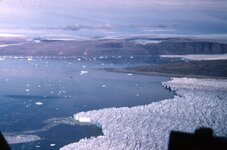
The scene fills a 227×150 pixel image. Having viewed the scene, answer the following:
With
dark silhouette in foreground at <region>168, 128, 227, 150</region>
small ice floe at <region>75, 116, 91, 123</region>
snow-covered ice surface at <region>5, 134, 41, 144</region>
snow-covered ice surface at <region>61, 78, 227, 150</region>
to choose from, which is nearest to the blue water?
snow-covered ice surface at <region>5, 134, 41, 144</region>

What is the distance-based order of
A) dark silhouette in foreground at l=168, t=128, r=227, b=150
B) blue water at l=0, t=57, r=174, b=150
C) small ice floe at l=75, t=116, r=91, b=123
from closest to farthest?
dark silhouette in foreground at l=168, t=128, r=227, b=150, blue water at l=0, t=57, r=174, b=150, small ice floe at l=75, t=116, r=91, b=123

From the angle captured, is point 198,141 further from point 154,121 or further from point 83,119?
point 83,119

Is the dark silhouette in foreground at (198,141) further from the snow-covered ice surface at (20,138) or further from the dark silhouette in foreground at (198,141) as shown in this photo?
the snow-covered ice surface at (20,138)

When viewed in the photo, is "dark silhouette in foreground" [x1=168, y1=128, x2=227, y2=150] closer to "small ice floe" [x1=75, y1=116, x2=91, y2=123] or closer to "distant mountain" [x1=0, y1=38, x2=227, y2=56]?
"small ice floe" [x1=75, y1=116, x2=91, y2=123]

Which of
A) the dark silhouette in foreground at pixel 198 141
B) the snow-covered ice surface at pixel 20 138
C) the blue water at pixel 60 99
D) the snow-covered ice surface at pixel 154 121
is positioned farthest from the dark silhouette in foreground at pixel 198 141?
the snow-covered ice surface at pixel 20 138

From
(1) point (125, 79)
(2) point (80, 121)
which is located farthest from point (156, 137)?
(1) point (125, 79)

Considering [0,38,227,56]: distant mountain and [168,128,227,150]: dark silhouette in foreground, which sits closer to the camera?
[168,128,227,150]: dark silhouette in foreground

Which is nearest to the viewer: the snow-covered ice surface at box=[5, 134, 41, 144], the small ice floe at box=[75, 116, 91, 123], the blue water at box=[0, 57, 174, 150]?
the snow-covered ice surface at box=[5, 134, 41, 144]
